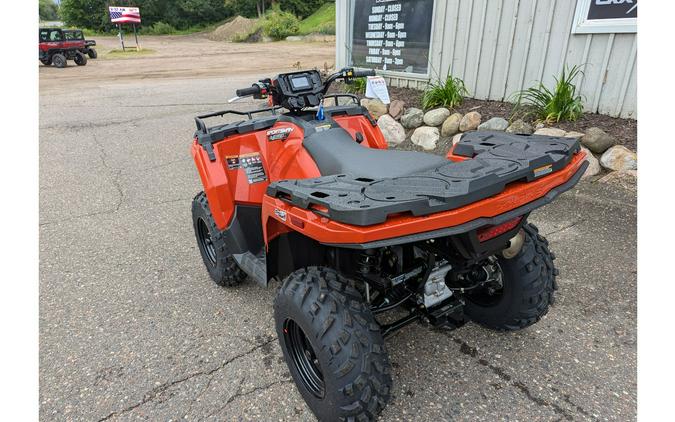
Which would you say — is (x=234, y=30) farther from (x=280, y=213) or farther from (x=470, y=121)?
(x=280, y=213)

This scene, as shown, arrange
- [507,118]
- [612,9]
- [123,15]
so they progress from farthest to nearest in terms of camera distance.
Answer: [123,15] < [507,118] < [612,9]

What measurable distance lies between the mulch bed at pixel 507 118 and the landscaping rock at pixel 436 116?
21cm

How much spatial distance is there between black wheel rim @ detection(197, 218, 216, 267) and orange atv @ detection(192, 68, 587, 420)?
0.98 ft

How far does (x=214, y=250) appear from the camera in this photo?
302 cm

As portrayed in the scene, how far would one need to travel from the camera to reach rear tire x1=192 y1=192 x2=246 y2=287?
9.36 feet

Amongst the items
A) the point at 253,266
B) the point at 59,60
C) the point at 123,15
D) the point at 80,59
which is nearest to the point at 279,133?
the point at 253,266

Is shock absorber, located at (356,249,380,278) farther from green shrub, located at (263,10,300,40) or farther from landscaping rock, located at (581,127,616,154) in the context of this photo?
green shrub, located at (263,10,300,40)

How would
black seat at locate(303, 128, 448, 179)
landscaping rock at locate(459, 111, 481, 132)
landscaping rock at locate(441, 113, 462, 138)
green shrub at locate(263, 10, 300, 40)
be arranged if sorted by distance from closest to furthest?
black seat at locate(303, 128, 448, 179)
landscaping rock at locate(459, 111, 481, 132)
landscaping rock at locate(441, 113, 462, 138)
green shrub at locate(263, 10, 300, 40)

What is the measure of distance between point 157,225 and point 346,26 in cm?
548

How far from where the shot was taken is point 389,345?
2418 mm

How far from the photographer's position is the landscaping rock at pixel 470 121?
17.5 ft

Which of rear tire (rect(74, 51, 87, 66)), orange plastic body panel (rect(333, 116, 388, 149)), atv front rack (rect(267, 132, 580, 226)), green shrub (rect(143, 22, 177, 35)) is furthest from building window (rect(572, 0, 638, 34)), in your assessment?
green shrub (rect(143, 22, 177, 35))

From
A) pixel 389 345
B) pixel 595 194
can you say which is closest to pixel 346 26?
pixel 595 194

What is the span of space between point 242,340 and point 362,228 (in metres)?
1.51
